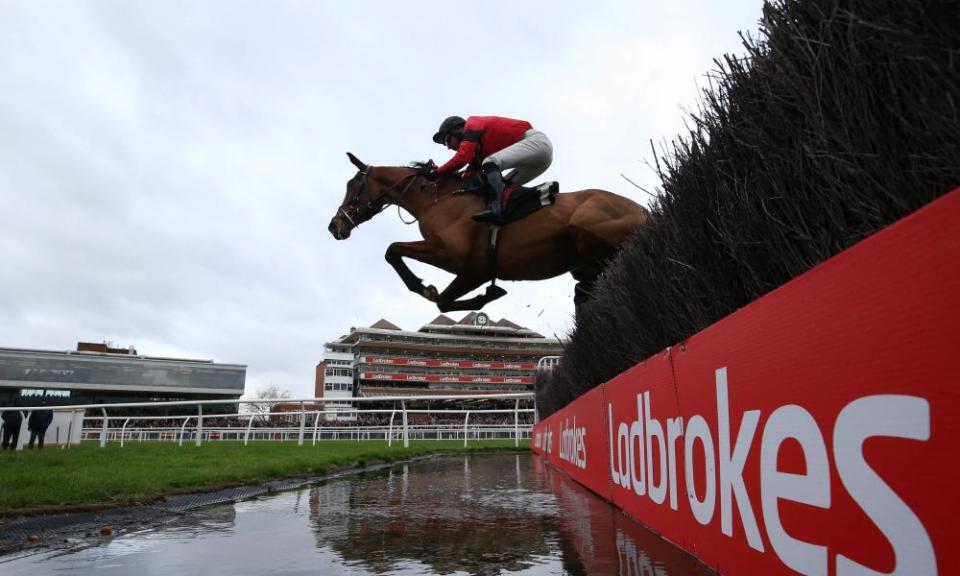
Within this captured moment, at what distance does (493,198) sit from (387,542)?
281cm

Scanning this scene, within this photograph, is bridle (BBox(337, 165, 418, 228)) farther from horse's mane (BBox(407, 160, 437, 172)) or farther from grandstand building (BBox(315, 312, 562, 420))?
grandstand building (BBox(315, 312, 562, 420))

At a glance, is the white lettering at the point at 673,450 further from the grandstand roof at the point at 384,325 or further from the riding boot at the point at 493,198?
the grandstand roof at the point at 384,325

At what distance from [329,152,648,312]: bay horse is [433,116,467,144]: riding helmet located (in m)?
0.41

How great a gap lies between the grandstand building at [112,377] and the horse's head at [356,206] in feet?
201

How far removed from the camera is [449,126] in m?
5.35

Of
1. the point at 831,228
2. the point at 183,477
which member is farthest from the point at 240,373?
the point at 831,228

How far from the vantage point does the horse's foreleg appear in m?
5.06

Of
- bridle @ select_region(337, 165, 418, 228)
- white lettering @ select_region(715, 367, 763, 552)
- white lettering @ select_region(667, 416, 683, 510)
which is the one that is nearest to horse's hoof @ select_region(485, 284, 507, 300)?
bridle @ select_region(337, 165, 418, 228)

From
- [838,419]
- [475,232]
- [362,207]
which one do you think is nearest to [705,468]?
[838,419]

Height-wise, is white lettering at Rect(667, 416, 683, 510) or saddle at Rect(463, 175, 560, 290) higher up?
saddle at Rect(463, 175, 560, 290)

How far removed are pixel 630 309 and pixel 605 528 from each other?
134cm

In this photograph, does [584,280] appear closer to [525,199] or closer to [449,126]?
[525,199]

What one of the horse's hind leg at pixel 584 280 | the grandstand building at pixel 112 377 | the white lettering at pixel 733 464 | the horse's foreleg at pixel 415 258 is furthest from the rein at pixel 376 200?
the grandstand building at pixel 112 377

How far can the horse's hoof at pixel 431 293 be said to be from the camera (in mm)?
5383
